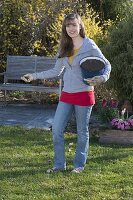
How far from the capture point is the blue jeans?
202 inches

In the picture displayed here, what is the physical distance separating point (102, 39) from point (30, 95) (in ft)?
7.71

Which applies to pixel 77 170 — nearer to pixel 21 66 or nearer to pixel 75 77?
pixel 75 77

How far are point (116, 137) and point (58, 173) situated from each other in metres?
1.84

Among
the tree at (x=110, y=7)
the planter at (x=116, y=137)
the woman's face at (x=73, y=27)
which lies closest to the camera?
the woman's face at (x=73, y=27)

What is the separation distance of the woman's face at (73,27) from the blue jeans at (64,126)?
2.43 feet

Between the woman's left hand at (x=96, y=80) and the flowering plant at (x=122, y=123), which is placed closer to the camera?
the woman's left hand at (x=96, y=80)

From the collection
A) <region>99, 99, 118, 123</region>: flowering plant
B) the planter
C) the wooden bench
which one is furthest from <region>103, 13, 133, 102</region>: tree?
the wooden bench

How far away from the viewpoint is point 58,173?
5.28 metres

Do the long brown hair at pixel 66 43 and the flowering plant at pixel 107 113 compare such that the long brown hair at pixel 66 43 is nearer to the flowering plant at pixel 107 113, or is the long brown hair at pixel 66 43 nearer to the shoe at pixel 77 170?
the shoe at pixel 77 170

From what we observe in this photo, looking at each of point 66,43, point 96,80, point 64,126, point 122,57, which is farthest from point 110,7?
point 96,80

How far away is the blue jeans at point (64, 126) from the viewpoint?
16.8 feet

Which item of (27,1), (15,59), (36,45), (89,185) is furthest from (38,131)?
(27,1)

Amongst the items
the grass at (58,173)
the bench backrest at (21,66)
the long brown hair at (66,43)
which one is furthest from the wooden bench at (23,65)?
the long brown hair at (66,43)

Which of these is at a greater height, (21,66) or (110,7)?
(110,7)
